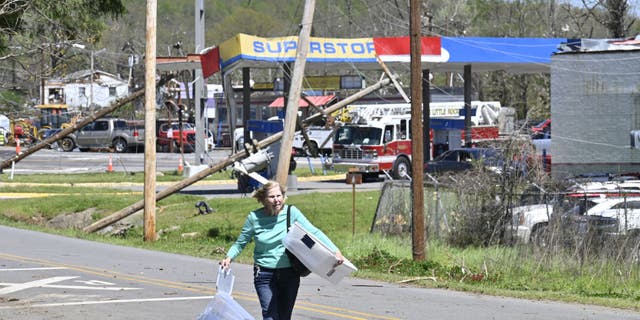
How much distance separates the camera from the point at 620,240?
17609 mm

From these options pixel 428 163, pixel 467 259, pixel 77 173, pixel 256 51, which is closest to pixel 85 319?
pixel 467 259

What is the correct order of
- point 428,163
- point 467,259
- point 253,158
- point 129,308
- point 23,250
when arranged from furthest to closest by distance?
1. point 428,163
2. point 253,158
3. point 23,250
4. point 467,259
5. point 129,308

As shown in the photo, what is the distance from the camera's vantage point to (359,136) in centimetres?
4247

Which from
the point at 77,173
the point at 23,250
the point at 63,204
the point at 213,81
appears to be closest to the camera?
the point at 23,250

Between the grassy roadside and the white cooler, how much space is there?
6.10m

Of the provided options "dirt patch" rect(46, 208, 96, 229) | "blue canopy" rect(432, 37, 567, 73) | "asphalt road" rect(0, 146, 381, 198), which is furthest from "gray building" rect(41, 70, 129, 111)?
"dirt patch" rect(46, 208, 96, 229)

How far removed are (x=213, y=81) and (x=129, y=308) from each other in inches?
3354

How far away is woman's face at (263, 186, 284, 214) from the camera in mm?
9719

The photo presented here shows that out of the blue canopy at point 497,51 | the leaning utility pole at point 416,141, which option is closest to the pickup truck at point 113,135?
the blue canopy at point 497,51

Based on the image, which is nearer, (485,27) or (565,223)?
(565,223)

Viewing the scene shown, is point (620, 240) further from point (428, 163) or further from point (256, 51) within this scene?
point (428, 163)

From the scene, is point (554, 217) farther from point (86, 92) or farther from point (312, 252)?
point (86, 92)

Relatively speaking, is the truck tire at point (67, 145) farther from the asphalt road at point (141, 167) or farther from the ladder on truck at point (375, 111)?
the ladder on truck at point (375, 111)

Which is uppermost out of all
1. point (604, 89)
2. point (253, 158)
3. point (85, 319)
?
point (604, 89)
